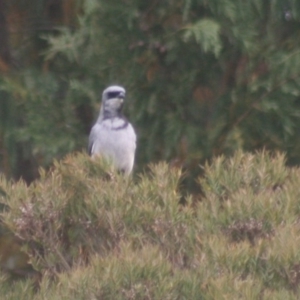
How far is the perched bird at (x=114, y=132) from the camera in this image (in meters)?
6.70

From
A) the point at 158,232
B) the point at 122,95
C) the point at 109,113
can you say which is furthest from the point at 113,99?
the point at 158,232

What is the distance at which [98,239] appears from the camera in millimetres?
4137

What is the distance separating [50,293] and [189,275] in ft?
1.77

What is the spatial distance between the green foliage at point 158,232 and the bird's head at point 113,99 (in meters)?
2.22

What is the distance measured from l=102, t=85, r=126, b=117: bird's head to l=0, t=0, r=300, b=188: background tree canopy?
137mm

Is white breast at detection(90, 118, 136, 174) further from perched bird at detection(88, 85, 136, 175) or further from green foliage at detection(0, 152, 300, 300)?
green foliage at detection(0, 152, 300, 300)

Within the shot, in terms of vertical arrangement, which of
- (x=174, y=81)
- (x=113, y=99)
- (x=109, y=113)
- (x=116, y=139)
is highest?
(x=174, y=81)

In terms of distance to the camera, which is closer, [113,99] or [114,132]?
[113,99]

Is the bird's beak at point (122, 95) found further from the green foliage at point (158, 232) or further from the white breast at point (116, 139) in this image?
the green foliage at point (158, 232)

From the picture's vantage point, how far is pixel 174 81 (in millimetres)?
6934

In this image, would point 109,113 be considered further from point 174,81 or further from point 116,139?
point 174,81

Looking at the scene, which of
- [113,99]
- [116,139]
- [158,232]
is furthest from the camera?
[116,139]

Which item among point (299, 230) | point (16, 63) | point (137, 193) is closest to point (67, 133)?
point (16, 63)

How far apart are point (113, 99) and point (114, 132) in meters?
0.36
